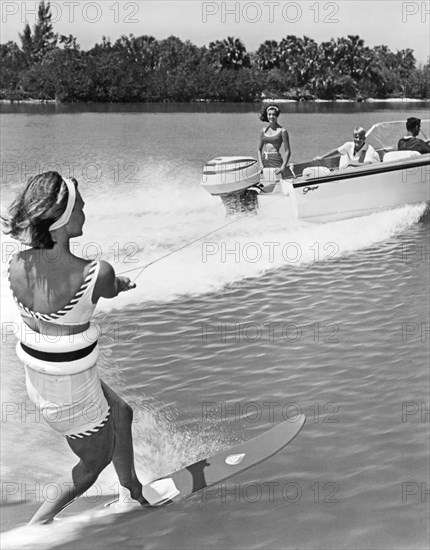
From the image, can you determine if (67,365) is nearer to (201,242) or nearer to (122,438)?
(122,438)

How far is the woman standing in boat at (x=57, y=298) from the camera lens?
2586mm

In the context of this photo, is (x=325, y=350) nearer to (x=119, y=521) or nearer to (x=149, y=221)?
(x=119, y=521)

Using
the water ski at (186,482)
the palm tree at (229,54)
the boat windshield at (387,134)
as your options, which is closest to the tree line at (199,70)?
the palm tree at (229,54)

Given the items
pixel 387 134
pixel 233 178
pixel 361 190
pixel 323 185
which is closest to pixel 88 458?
pixel 233 178

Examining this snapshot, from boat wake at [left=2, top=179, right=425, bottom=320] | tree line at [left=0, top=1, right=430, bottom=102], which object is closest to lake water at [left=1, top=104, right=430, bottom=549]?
boat wake at [left=2, top=179, right=425, bottom=320]

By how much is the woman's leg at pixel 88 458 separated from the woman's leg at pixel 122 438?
0.12 ft

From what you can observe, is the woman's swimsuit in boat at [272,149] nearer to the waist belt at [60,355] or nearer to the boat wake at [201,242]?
the boat wake at [201,242]

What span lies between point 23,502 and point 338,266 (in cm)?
529

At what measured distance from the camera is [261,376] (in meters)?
5.40

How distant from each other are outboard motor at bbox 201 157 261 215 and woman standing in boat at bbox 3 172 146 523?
6.67 m

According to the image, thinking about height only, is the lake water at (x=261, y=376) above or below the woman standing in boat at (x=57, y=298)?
below

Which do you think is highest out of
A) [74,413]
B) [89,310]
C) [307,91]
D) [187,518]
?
[307,91]

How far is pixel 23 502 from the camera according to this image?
3742 millimetres

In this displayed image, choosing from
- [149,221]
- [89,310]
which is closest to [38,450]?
[89,310]
